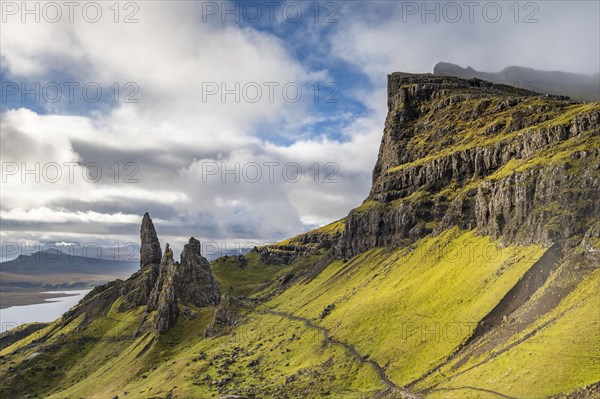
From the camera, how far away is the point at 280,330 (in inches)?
7643

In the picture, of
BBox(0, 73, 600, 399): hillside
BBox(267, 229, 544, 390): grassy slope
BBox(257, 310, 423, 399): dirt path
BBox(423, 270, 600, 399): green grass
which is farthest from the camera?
BBox(267, 229, 544, 390): grassy slope

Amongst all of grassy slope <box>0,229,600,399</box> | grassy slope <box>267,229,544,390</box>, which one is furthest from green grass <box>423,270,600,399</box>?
grassy slope <box>267,229,544,390</box>

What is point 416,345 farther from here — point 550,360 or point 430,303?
point 550,360

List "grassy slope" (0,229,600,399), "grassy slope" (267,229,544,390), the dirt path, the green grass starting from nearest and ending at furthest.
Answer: the green grass < "grassy slope" (0,229,600,399) < the dirt path < "grassy slope" (267,229,544,390)

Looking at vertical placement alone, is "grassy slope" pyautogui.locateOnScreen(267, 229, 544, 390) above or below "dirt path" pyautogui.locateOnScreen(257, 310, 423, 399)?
above

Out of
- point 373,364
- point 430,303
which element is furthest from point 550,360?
point 430,303

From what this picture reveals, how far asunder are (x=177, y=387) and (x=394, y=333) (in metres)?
83.3

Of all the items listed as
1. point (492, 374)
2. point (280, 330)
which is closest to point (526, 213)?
point (492, 374)

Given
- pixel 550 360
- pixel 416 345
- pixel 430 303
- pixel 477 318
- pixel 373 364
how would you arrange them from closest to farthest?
pixel 550 360 < pixel 477 318 < pixel 416 345 < pixel 373 364 < pixel 430 303

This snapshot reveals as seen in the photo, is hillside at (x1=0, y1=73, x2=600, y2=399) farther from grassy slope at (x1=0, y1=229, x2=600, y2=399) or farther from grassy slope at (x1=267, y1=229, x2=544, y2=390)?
grassy slope at (x1=267, y1=229, x2=544, y2=390)

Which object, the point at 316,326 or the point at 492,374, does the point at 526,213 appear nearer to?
the point at 492,374

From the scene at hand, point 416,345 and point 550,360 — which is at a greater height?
point 550,360

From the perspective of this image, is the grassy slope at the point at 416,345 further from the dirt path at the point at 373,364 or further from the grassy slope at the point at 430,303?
the dirt path at the point at 373,364

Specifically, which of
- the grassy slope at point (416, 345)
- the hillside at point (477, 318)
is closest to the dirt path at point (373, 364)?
the hillside at point (477, 318)
